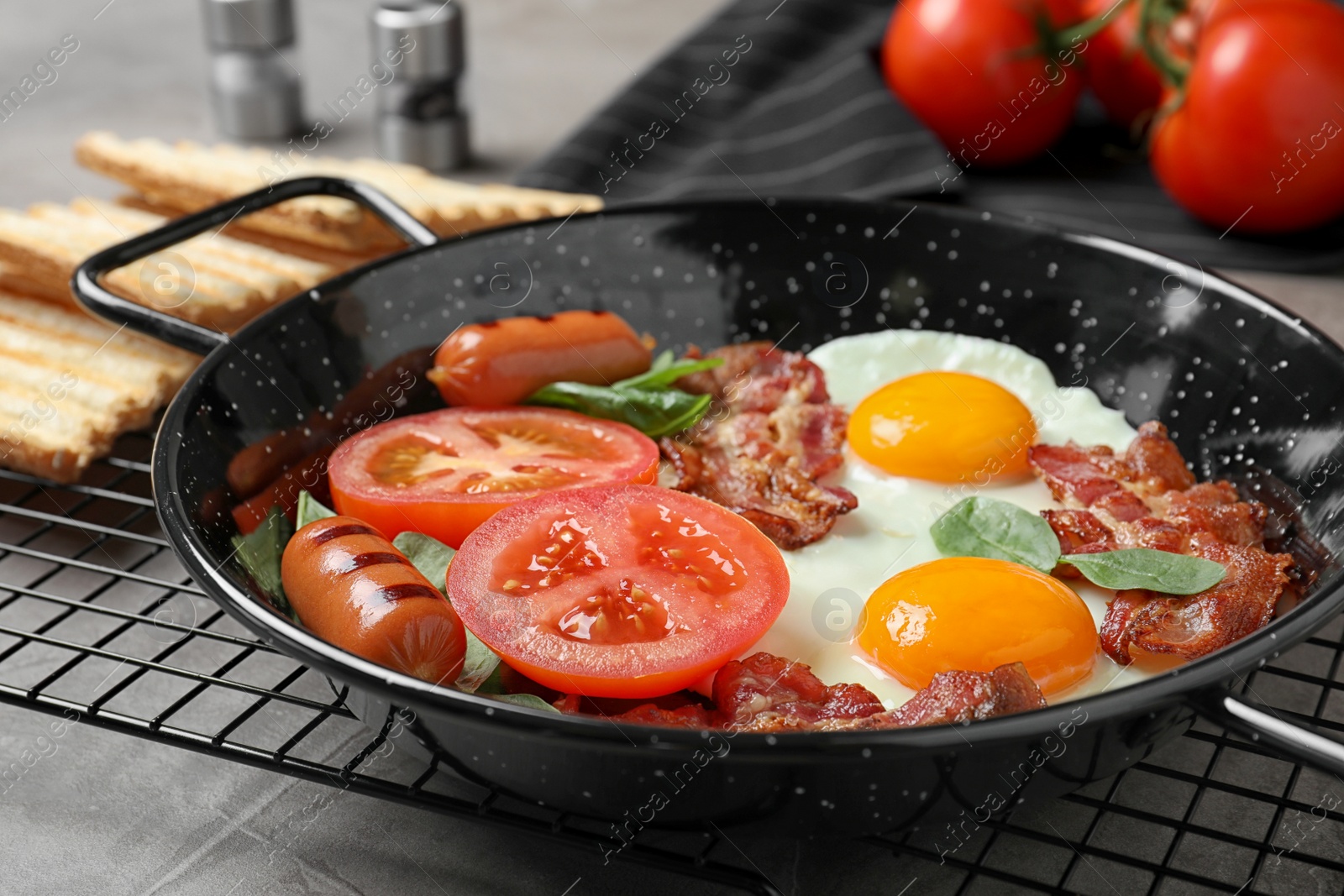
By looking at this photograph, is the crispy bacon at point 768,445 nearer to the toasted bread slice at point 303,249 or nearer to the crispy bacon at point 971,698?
the crispy bacon at point 971,698

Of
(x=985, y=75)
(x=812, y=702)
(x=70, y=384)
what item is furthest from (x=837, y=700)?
(x=985, y=75)

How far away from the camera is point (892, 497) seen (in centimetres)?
214

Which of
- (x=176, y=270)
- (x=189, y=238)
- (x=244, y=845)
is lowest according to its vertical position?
(x=244, y=845)

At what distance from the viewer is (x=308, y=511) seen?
1995 mm

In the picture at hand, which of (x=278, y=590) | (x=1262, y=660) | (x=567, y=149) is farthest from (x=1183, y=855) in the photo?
(x=567, y=149)

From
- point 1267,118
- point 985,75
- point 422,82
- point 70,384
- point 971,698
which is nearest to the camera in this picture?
point 971,698

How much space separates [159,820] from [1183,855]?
143cm

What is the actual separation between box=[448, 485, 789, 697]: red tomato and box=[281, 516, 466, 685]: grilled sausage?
5cm

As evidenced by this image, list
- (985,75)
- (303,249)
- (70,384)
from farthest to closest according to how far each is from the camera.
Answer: (985,75), (303,249), (70,384)

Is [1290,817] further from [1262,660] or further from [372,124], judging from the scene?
[372,124]

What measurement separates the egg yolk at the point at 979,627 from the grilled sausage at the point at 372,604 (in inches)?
23.3

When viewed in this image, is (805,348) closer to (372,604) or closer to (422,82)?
(372,604)

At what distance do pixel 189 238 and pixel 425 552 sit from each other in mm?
850

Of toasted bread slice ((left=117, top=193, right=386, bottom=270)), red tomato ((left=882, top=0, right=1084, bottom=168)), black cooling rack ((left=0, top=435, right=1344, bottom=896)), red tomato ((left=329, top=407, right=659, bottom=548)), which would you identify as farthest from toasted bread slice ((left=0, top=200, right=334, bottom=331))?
red tomato ((left=882, top=0, right=1084, bottom=168))
